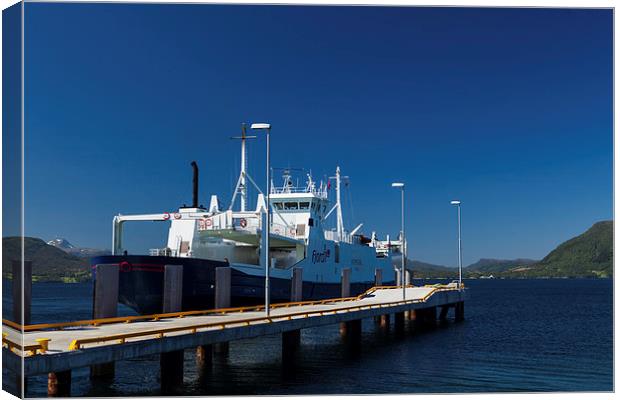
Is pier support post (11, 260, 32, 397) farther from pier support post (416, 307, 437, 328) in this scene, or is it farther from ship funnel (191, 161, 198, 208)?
pier support post (416, 307, 437, 328)

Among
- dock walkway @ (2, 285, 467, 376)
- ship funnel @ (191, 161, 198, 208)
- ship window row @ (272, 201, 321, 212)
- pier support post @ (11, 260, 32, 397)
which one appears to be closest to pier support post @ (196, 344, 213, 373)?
dock walkway @ (2, 285, 467, 376)

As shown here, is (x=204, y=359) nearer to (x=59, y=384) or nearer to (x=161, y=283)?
(x=59, y=384)

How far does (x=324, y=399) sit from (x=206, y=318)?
10012mm

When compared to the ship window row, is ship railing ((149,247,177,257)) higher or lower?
lower

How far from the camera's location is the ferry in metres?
36.4

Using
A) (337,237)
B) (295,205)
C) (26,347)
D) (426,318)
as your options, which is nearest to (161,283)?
(295,205)

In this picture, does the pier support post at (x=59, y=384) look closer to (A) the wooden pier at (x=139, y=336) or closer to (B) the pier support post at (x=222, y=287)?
(A) the wooden pier at (x=139, y=336)

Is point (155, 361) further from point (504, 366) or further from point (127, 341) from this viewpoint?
point (504, 366)

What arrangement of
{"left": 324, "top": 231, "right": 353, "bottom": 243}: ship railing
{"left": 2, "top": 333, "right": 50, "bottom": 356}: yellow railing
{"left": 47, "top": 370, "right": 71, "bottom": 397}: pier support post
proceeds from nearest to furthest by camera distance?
{"left": 2, "top": 333, "right": 50, "bottom": 356}: yellow railing
{"left": 47, "top": 370, "right": 71, "bottom": 397}: pier support post
{"left": 324, "top": 231, "right": 353, "bottom": 243}: ship railing

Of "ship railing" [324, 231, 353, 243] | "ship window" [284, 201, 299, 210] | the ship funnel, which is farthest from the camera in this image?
"ship railing" [324, 231, 353, 243]

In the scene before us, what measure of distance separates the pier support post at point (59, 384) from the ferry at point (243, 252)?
17.0 meters

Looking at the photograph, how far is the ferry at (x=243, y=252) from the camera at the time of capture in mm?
36375

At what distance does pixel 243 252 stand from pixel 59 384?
2804 centimetres

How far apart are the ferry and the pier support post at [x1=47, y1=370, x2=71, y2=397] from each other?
55.7 feet
